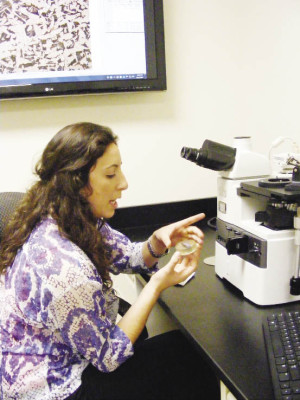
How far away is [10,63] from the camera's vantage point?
1606mm

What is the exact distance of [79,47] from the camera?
5.42 ft

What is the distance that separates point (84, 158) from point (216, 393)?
2.55ft

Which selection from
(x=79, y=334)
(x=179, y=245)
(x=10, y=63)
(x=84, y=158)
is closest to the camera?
(x=79, y=334)

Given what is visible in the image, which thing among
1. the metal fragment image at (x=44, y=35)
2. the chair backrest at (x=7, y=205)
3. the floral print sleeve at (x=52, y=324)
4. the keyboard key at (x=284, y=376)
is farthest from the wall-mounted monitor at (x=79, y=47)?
the keyboard key at (x=284, y=376)

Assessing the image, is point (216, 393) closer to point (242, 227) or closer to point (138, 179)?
point (242, 227)

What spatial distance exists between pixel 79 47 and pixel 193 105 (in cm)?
57

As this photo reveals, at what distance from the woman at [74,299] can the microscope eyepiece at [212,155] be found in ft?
0.73

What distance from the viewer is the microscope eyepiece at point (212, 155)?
3.96 feet

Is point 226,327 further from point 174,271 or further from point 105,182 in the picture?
point 105,182

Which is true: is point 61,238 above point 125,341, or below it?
above

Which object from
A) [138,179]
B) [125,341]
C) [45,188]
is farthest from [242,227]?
[138,179]

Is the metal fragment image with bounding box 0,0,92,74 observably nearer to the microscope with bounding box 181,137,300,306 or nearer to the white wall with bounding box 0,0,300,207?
the white wall with bounding box 0,0,300,207

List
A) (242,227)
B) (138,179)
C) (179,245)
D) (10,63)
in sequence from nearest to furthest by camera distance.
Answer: (242,227)
(179,245)
(10,63)
(138,179)

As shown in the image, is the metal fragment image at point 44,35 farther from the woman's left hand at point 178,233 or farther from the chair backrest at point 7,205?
the woman's left hand at point 178,233
